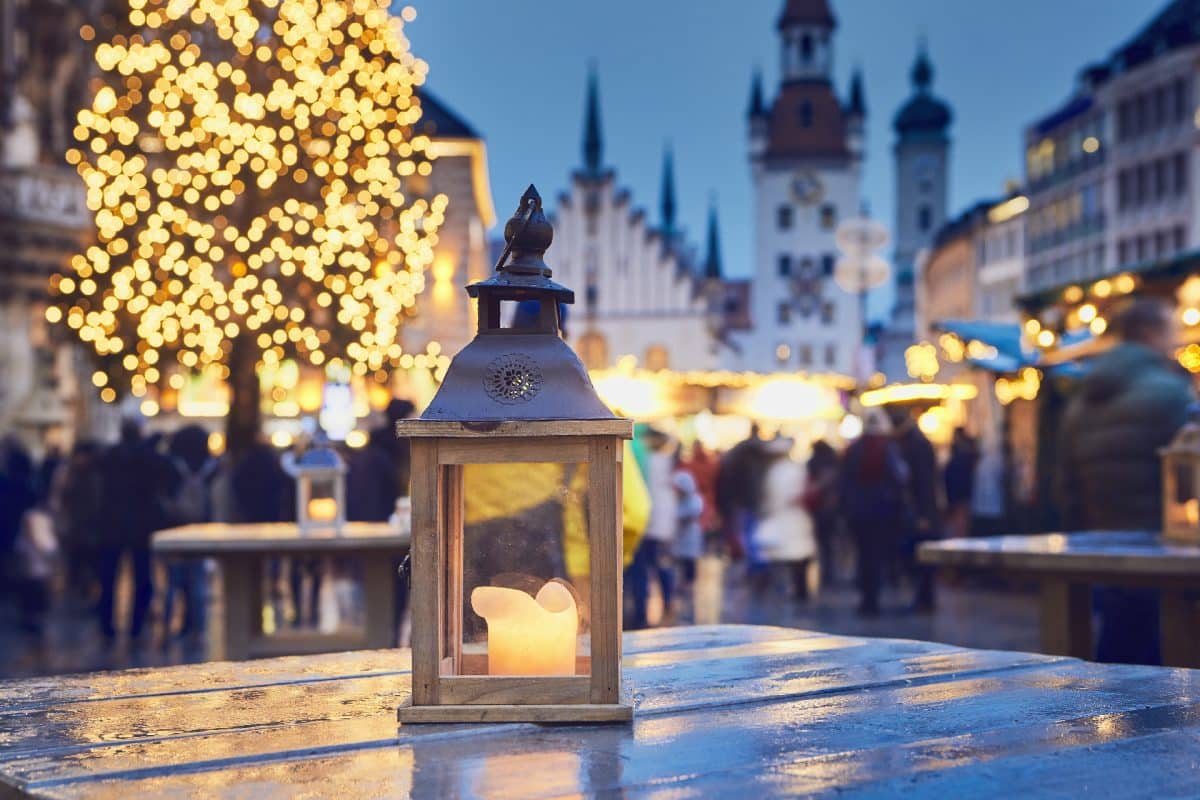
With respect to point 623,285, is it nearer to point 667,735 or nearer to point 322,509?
point 322,509

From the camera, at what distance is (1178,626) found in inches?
250

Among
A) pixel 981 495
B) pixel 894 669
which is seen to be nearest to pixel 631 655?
pixel 894 669

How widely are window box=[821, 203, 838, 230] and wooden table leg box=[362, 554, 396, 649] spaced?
271 feet

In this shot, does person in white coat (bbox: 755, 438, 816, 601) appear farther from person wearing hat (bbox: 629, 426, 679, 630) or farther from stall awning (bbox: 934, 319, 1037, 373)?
stall awning (bbox: 934, 319, 1037, 373)

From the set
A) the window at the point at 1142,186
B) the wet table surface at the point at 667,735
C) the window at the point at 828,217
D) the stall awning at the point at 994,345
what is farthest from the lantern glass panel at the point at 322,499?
the window at the point at 828,217

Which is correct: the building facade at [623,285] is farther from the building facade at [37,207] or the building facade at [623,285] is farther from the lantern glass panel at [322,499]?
the lantern glass panel at [322,499]

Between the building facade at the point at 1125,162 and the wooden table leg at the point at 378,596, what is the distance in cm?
4402

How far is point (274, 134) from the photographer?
63.0 ft

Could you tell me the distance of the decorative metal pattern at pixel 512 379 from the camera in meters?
2.43

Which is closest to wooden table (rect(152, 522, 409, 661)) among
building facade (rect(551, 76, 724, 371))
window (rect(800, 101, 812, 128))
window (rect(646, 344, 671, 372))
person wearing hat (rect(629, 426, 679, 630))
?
person wearing hat (rect(629, 426, 679, 630))

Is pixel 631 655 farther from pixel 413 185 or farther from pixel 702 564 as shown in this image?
pixel 413 185

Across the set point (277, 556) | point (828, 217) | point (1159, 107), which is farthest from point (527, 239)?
point (828, 217)

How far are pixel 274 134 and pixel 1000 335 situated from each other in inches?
330

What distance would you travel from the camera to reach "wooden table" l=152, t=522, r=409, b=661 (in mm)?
8594
